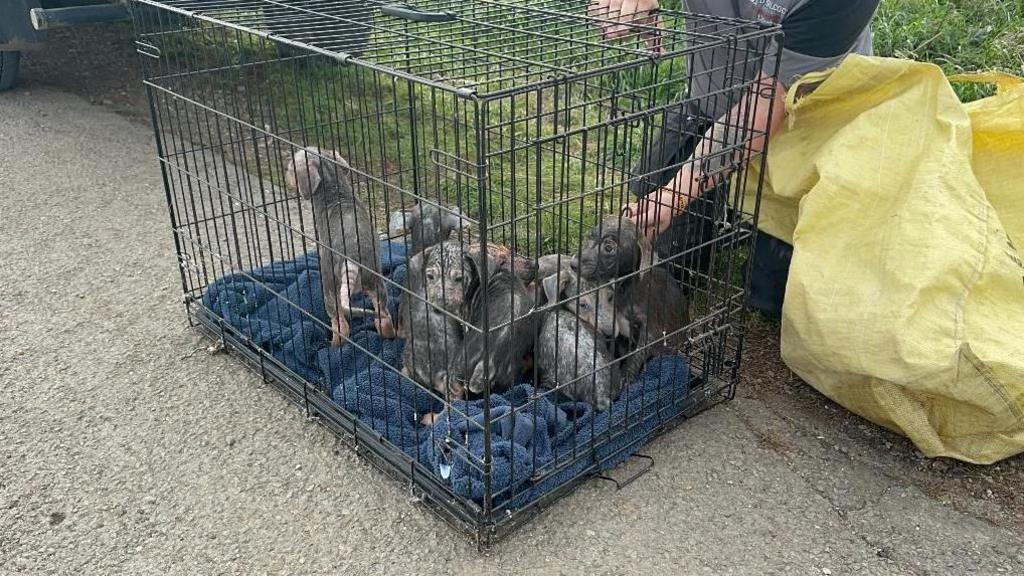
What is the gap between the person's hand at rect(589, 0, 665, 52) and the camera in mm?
3152

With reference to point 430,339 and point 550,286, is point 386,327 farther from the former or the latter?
point 550,286

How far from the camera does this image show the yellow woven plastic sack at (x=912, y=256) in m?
2.90

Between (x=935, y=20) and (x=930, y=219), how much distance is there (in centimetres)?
385

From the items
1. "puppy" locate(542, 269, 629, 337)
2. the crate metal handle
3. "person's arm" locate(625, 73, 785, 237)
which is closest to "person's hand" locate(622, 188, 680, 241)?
"person's arm" locate(625, 73, 785, 237)

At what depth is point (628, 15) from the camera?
3.35 m

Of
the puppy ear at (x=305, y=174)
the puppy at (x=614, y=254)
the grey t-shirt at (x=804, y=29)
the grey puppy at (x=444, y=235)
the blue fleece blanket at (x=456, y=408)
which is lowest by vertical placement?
the blue fleece blanket at (x=456, y=408)

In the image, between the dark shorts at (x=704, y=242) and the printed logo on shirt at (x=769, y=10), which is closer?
the printed logo on shirt at (x=769, y=10)

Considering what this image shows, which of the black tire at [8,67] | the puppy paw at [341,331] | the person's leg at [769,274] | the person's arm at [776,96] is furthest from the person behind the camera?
the black tire at [8,67]

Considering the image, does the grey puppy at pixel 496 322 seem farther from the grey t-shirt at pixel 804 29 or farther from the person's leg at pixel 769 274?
the person's leg at pixel 769 274

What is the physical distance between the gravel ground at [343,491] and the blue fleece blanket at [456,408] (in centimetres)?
13

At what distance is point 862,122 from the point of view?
332 centimetres

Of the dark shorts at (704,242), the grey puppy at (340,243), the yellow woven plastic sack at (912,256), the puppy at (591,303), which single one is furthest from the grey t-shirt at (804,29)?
the grey puppy at (340,243)

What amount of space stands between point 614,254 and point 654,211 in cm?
27

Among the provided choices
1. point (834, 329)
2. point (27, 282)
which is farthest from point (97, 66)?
point (834, 329)
